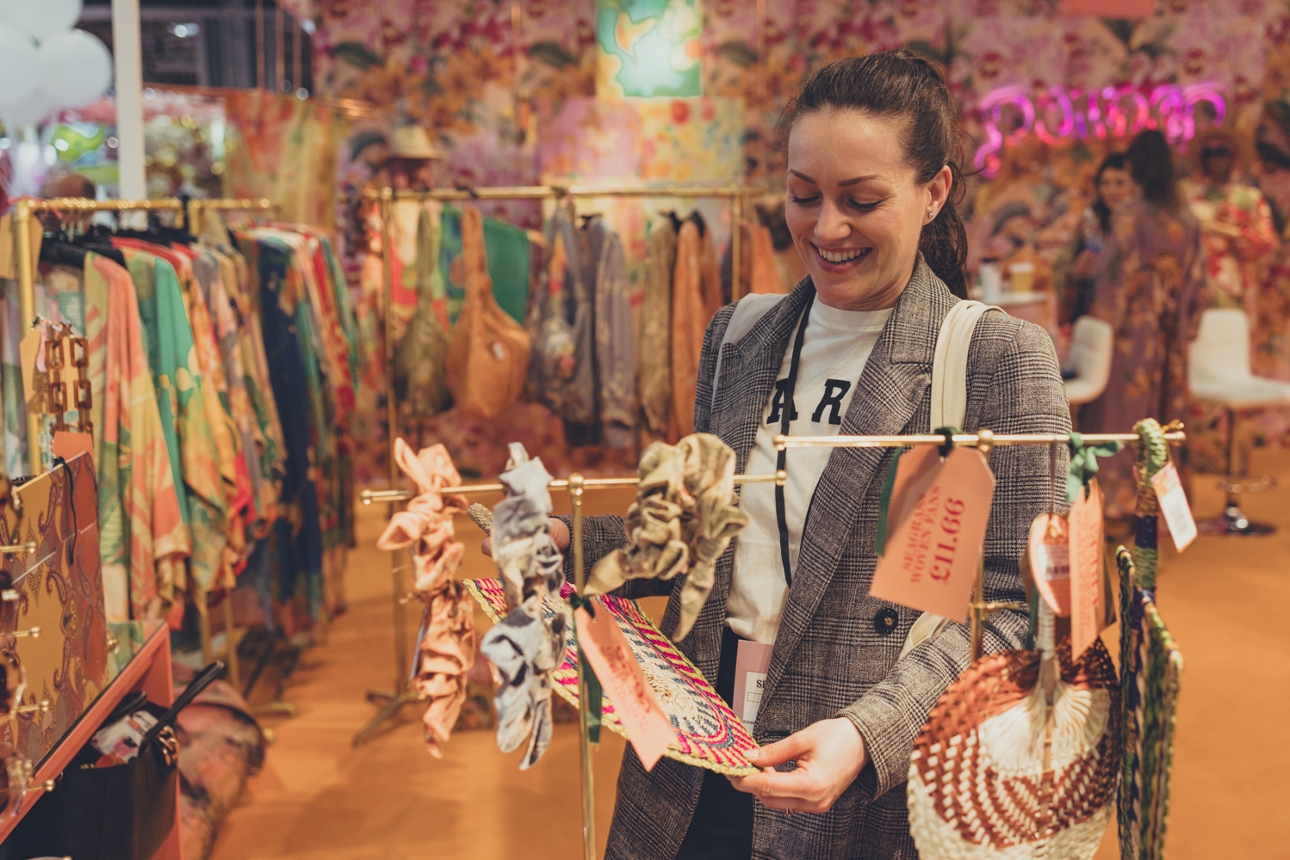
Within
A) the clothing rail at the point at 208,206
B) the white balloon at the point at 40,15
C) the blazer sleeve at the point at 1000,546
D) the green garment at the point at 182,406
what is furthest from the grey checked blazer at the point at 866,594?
the white balloon at the point at 40,15

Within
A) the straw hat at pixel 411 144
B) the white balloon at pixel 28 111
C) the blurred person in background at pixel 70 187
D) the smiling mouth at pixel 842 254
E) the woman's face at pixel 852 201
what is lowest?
the smiling mouth at pixel 842 254

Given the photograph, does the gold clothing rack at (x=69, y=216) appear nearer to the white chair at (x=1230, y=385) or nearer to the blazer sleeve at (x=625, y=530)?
the blazer sleeve at (x=625, y=530)

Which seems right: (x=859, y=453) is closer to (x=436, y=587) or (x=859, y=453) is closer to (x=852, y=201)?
(x=852, y=201)

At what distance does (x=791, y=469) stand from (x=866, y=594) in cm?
16

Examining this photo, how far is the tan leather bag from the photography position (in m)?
3.87

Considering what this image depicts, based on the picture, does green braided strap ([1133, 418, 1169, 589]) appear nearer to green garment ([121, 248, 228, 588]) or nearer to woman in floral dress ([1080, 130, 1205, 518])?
green garment ([121, 248, 228, 588])

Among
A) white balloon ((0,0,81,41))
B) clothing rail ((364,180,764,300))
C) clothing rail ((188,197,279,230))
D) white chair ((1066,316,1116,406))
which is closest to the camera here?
clothing rail ((188,197,279,230))

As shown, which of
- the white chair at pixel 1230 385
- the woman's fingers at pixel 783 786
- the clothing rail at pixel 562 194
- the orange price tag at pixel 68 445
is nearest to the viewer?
the woman's fingers at pixel 783 786

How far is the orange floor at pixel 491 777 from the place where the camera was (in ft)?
8.81

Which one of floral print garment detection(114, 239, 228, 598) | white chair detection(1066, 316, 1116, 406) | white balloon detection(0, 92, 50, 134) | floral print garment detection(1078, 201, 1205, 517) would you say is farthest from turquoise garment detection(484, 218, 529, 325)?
floral print garment detection(1078, 201, 1205, 517)

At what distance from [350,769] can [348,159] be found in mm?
3672

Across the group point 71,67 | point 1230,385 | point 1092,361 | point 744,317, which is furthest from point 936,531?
point 1230,385

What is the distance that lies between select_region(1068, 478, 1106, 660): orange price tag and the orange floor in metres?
1.96

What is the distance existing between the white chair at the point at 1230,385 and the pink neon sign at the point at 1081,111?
4.35 ft
